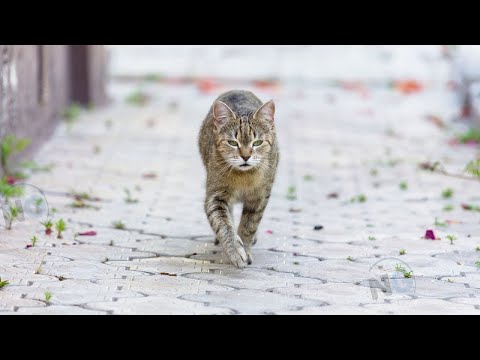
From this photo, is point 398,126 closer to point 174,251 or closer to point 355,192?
point 355,192

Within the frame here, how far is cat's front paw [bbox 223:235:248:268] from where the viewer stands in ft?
23.0

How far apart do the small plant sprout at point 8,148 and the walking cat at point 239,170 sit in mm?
2295

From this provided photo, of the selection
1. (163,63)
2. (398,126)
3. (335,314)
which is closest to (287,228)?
(335,314)

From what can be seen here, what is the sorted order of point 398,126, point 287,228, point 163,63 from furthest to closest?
1. point 163,63
2. point 398,126
3. point 287,228

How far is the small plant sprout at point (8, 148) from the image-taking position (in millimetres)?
9031

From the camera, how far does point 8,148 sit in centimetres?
904

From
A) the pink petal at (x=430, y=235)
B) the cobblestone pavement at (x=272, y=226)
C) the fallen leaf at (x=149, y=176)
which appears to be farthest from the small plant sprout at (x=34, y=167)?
the pink petal at (x=430, y=235)

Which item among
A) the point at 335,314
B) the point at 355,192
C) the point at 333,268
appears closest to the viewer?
the point at 335,314

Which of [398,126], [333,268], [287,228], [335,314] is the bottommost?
[335,314]

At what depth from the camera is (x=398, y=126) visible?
12.9m

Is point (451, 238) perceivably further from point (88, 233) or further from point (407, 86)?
point (407, 86)

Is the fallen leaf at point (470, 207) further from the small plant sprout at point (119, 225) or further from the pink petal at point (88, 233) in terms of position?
the pink petal at point (88, 233)
